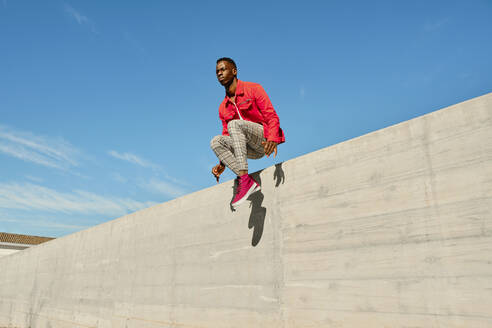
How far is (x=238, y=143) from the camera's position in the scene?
3371 millimetres

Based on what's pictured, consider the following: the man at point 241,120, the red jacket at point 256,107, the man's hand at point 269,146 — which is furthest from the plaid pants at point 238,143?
the man's hand at point 269,146

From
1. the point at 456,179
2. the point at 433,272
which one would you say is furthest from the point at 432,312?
the point at 456,179

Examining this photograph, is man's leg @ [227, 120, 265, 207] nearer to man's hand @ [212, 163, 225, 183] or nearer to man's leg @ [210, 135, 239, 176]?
man's leg @ [210, 135, 239, 176]

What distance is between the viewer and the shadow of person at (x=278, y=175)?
11.7 ft

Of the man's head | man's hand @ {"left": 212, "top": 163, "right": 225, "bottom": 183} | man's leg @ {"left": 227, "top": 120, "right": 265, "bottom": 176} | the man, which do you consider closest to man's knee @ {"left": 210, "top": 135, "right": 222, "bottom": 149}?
the man

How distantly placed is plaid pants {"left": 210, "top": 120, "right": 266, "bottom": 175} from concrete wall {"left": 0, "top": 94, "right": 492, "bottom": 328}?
1.23ft

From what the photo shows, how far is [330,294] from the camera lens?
283 cm

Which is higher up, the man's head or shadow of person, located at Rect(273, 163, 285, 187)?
the man's head

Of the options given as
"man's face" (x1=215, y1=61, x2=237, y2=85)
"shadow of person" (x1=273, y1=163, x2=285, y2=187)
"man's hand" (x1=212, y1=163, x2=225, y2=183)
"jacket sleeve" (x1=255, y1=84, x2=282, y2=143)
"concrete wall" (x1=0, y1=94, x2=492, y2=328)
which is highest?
"man's face" (x1=215, y1=61, x2=237, y2=85)

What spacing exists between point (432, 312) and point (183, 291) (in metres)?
2.86

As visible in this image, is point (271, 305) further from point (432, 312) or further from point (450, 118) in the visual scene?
point (450, 118)

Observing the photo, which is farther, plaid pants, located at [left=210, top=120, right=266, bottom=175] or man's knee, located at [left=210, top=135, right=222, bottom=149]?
man's knee, located at [left=210, top=135, right=222, bottom=149]

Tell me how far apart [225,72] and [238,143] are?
721 mm

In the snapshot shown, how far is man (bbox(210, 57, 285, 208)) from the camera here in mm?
3387
